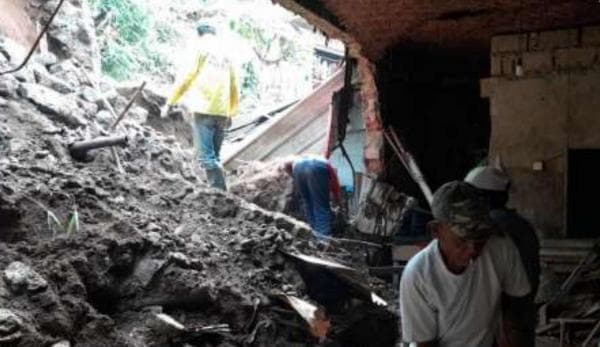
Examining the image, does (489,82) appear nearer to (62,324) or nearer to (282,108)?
(62,324)

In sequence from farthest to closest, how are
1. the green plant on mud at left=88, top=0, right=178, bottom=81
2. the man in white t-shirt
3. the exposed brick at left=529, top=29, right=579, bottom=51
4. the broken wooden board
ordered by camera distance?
1. the green plant on mud at left=88, top=0, right=178, bottom=81
2. the exposed brick at left=529, top=29, right=579, bottom=51
3. the broken wooden board
4. the man in white t-shirt

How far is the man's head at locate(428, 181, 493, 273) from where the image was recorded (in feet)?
7.72

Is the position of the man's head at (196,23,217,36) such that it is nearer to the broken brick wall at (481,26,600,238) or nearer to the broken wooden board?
the broken brick wall at (481,26,600,238)

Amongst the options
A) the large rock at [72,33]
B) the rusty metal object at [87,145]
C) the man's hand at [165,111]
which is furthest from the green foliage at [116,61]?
the rusty metal object at [87,145]

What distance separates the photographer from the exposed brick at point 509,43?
6008 millimetres

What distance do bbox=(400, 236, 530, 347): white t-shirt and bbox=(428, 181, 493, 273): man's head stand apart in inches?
2.3

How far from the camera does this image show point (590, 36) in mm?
5680

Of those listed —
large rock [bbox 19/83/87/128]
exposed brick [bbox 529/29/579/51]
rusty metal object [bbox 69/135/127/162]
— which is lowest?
rusty metal object [bbox 69/135/127/162]

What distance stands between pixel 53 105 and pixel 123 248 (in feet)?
6.96

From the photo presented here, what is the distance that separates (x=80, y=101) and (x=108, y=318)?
3.17 meters

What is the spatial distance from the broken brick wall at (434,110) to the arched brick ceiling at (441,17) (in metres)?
0.78

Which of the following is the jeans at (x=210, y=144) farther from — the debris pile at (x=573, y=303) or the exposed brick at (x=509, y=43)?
the debris pile at (x=573, y=303)

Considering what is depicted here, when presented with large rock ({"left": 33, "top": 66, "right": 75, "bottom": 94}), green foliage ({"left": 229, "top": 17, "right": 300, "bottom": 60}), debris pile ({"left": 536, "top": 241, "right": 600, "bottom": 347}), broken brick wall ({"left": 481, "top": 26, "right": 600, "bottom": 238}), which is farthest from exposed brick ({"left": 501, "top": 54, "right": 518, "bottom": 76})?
green foliage ({"left": 229, "top": 17, "right": 300, "bottom": 60})

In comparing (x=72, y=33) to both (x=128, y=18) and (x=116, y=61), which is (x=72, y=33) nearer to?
(x=116, y=61)
